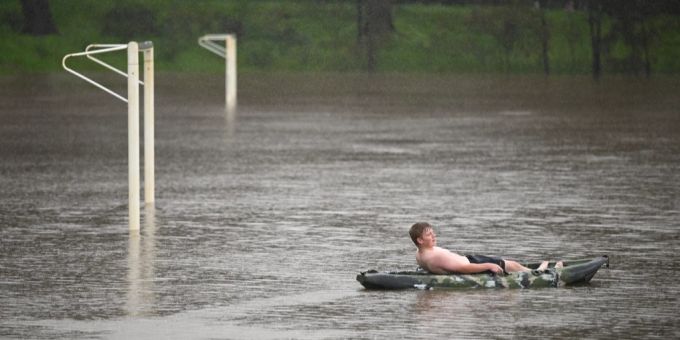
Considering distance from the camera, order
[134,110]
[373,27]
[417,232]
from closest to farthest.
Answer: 1. [417,232]
2. [134,110]
3. [373,27]

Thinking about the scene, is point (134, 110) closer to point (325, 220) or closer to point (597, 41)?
point (325, 220)

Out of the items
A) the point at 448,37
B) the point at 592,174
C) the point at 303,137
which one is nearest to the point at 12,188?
the point at 592,174

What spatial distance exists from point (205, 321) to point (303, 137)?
20747mm

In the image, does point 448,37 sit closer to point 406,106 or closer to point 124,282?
point 406,106

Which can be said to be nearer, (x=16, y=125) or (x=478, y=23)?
(x=16, y=125)

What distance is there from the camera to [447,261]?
539 inches

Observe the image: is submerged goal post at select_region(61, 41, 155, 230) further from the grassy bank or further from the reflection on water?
the grassy bank

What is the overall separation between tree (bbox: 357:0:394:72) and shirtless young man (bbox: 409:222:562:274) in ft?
188

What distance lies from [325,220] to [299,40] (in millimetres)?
54249

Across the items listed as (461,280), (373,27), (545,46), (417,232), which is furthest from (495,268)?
(373,27)

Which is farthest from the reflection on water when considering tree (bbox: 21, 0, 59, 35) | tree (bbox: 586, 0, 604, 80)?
tree (bbox: 21, 0, 59, 35)

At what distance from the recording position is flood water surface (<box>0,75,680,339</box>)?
12438 mm

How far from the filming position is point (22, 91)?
2003 inches

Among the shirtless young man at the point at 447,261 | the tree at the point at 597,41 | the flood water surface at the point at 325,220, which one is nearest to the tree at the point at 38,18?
the tree at the point at 597,41
